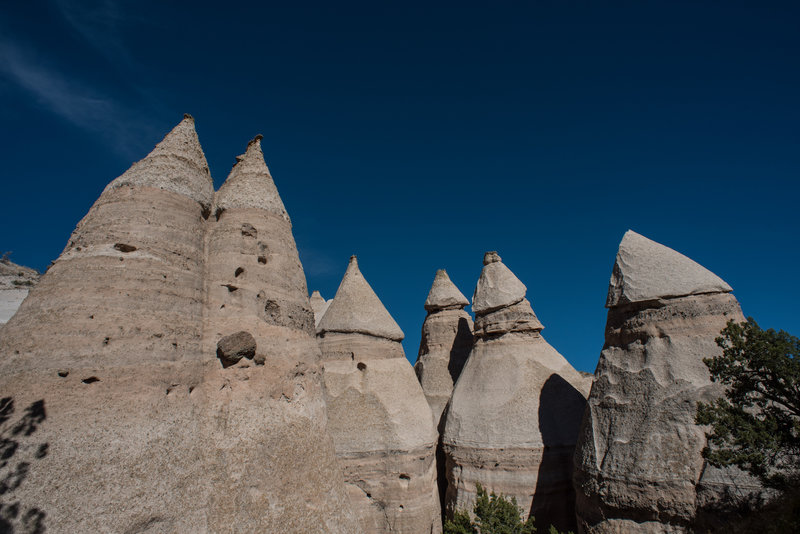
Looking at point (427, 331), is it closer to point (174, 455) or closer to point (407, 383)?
point (407, 383)

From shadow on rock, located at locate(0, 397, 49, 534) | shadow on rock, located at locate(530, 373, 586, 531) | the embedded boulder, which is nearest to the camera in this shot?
shadow on rock, located at locate(0, 397, 49, 534)

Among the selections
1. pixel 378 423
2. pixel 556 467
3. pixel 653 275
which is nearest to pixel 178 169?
pixel 378 423

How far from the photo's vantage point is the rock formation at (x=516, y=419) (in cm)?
1132

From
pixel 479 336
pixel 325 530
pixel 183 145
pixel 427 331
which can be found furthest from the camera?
pixel 427 331

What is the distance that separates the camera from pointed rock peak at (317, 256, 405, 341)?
44.0ft

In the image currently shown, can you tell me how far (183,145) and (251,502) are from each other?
669 cm

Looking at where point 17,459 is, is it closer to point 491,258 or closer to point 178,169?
point 178,169

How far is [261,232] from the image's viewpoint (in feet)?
30.0

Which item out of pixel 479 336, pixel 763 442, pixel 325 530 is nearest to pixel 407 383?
pixel 479 336

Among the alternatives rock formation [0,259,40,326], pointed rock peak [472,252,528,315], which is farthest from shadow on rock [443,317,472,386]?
rock formation [0,259,40,326]

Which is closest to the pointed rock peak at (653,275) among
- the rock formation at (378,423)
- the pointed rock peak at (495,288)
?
the pointed rock peak at (495,288)

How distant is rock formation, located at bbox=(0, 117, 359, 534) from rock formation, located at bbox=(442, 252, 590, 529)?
202 inches

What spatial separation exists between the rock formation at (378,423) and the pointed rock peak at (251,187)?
486 cm

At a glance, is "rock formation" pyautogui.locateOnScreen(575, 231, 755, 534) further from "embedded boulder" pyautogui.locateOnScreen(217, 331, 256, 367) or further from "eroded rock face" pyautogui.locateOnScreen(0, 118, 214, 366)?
"eroded rock face" pyautogui.locateOnScreen(0, 118, 214, 366)
